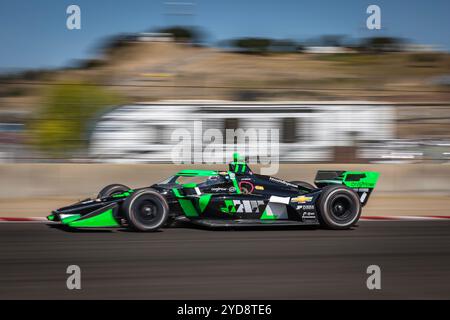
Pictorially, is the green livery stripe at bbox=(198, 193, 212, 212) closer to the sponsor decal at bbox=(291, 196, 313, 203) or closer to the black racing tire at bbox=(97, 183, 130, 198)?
the sponsor decal at bbox=(291, 196, 313, 203)

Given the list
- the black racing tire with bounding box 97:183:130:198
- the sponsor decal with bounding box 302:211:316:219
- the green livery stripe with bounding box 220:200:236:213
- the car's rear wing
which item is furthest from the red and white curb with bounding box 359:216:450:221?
the black racing tire with bounding box 97:183:130:198

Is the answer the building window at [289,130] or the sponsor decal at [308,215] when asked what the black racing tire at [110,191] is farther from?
the building window at [289,130]

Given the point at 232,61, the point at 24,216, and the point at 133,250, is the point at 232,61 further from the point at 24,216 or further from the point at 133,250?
the point at 133,250

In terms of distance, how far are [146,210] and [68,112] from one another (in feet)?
38.0

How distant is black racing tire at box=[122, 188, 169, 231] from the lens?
902cm

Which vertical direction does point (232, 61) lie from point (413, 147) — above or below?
above

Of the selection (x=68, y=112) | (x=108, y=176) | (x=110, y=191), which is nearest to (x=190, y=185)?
(x=110, y=191)

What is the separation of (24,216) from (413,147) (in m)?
10.2

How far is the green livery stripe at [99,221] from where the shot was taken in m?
9.00

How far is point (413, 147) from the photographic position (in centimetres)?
1739

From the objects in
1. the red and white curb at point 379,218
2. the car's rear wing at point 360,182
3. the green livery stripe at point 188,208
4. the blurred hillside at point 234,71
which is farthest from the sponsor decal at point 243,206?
the blurred hillside at point 234,71

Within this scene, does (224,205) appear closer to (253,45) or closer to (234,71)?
(234,71)

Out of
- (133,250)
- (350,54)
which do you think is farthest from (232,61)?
(133,250)

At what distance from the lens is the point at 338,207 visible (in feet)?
32.3
